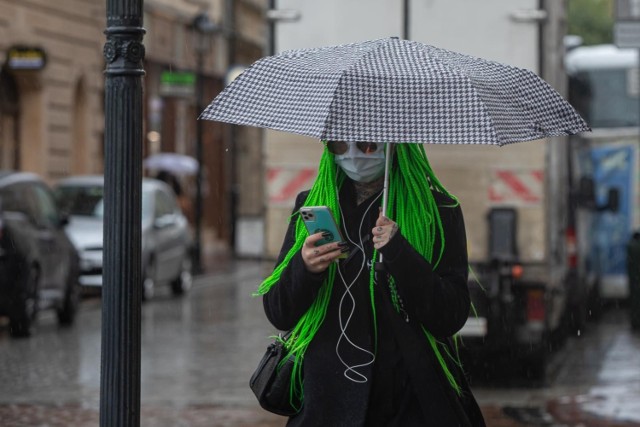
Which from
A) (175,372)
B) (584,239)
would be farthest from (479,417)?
(584,239)

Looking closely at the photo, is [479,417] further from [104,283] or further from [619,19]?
[619,19]

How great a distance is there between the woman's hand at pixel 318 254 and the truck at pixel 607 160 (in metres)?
14.8

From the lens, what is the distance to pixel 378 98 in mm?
4504

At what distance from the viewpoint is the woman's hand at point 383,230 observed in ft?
14.2

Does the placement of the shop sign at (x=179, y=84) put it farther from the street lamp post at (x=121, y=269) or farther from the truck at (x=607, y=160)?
the street lamp post at (x=121, y=269)

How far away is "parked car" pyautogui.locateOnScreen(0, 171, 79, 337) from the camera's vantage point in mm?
15812

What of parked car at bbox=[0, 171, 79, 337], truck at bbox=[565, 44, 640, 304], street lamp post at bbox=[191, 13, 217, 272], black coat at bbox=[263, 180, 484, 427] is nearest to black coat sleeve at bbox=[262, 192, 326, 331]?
black coat at bbox=[263, 180, 484, 427]

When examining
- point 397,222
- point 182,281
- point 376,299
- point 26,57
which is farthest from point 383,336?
point 26,57

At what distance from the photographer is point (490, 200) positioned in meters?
12.1

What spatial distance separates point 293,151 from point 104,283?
7529 mm

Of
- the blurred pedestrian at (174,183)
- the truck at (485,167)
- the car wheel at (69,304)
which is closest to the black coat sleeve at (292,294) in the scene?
the truck at (485,167)

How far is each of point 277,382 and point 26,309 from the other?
1199 centimetres

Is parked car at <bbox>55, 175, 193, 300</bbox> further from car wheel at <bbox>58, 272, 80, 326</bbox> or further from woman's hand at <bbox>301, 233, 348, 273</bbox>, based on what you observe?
woman's hand at <bbox>301, 233, 348, 273</bbox>

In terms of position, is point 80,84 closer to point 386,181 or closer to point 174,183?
point 174,183
